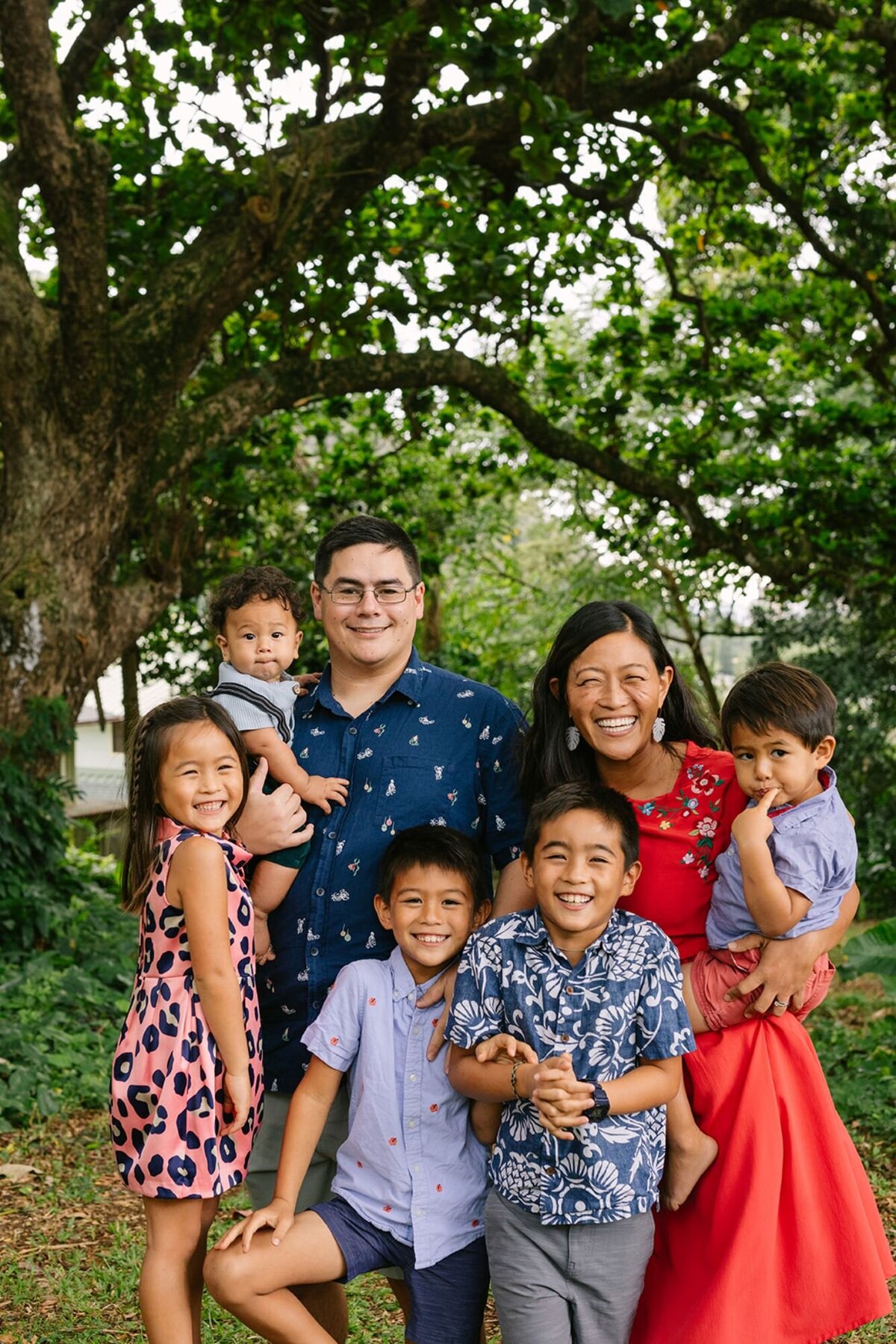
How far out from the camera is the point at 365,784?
298cm

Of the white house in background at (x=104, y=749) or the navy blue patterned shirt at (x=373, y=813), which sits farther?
the white house in background at (x=104, y=749)

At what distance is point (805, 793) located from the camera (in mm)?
2658

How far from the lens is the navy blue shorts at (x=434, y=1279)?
2641 millimetres

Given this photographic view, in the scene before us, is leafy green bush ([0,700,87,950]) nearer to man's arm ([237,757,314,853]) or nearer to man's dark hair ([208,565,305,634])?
man's dark hair ([208,565,305,634])

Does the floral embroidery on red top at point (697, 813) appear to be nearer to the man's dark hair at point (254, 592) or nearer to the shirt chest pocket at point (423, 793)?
the shirt chest pocket at point (423, 793)

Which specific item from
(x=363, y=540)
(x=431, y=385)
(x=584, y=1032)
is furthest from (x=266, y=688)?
(x=431, y=385)

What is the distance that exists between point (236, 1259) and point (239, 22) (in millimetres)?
5433

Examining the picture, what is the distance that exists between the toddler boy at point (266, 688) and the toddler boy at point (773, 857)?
2.97 ft

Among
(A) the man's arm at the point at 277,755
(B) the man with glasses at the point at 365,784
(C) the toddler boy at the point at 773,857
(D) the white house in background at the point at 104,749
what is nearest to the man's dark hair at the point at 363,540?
(B) the man with glasses at the point at 365,784

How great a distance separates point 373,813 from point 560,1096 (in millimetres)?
848

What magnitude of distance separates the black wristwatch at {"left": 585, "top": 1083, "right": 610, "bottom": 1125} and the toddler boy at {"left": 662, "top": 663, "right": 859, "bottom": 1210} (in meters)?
0.26

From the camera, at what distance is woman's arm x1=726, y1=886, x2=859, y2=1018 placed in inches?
101

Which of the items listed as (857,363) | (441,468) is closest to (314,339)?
(857,363)

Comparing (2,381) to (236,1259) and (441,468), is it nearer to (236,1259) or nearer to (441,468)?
(236,1259)
